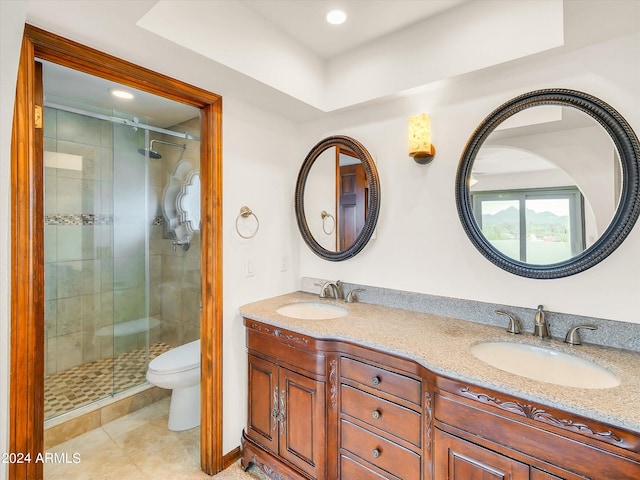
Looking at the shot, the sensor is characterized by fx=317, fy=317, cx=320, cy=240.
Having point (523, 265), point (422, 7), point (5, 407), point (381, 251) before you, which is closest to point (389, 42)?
point (422, 7)

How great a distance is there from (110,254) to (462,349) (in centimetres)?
282

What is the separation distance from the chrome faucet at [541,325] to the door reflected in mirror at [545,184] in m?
0.25

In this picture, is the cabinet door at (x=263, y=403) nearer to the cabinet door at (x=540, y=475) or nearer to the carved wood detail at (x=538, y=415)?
the carved wood detail at (x=538, y=415)

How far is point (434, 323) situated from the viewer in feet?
5.45

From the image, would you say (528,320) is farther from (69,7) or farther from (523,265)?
(69,7)

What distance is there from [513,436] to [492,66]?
1.56 metres

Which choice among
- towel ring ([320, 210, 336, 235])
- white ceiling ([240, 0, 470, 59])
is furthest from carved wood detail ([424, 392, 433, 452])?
white ceiling ([240, 0, 470, 59])

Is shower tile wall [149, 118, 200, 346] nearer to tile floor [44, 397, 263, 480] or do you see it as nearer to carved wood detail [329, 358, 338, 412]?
tile floor [44, 397, 263, 480]

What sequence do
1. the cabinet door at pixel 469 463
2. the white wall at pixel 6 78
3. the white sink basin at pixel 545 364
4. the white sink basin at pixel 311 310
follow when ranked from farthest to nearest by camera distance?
the white sink basin at pixel 311 310
the white sink basin at pixel 545 364
the cabinet door at pixel 469 463
the white wall at pixel 6 78

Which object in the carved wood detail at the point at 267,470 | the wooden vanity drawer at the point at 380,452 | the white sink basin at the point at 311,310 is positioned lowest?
the carved wood detail at the point at 267,470

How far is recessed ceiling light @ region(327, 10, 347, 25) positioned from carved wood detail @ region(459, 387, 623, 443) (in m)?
1.83

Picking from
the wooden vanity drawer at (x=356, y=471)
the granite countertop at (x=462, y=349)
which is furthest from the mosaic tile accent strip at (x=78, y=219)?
the wooden vanity drawer at (x=356, y=471)

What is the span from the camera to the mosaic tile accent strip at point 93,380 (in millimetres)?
2299

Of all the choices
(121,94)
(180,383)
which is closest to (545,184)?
(180,383)
